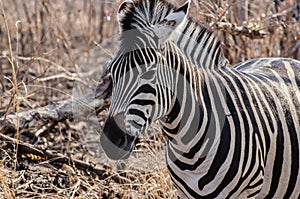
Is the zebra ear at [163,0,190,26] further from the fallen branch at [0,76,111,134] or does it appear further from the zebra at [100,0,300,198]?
the fallen branch at [0,76,111,134]

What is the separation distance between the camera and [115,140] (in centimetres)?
290

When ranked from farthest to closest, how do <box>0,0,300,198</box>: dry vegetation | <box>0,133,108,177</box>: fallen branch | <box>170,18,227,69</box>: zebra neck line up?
<box>0,133,108,177</box>: fallen branch
<box>0,0,300,198</box>: dry vegetation
<box>170,18,227,69</box>: zebra neck

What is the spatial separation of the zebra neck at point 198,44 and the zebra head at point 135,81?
0.16 meters

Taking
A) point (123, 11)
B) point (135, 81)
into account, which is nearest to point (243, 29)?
point (123, 11)

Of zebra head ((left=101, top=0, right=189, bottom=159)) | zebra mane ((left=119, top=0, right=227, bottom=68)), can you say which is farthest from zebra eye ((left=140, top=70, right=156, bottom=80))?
zebra mane ((left=119, top=0, right=227, bottom=68))

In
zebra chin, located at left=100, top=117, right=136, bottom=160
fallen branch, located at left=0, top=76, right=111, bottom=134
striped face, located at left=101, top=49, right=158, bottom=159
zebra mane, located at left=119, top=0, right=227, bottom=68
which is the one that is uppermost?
zebra mane, located at left=119, top=0, right=227, bottom=68

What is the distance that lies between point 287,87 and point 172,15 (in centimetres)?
104

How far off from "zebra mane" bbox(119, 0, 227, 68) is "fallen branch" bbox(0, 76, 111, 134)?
1517 millimetres

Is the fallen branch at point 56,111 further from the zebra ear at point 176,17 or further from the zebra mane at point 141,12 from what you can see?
the zebra ear at point 176,17

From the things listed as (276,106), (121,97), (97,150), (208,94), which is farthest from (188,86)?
(97,150)

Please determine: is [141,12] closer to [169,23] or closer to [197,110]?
[169,23]

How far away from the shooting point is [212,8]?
505cm

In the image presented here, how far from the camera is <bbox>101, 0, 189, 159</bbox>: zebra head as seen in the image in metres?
2.88

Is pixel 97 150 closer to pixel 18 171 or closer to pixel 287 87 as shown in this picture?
pixel 18 171
